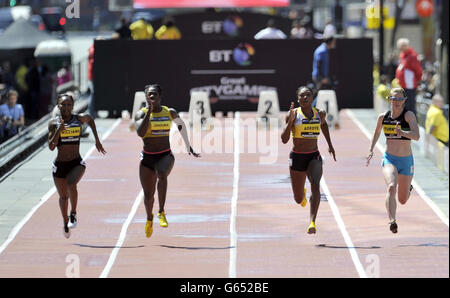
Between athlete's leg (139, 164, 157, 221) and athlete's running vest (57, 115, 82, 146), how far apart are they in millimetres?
612

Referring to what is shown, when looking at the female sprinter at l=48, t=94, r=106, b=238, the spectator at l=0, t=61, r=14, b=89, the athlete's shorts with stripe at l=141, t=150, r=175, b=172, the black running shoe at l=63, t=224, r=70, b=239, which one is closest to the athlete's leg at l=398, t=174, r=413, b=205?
the athlete's shorts with stripe at l=141, t=150, r=175, b=172

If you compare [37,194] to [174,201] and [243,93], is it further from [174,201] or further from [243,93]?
[174,201]

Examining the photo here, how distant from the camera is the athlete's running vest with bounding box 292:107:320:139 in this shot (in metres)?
10.6

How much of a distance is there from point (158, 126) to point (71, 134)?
768mm

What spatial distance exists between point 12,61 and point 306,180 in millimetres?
59477

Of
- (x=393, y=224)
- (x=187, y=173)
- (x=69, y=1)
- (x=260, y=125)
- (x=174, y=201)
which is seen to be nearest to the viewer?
(x=393, y=224)

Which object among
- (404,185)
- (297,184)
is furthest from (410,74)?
(297,184)

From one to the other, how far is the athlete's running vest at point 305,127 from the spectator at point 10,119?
12.0 feet

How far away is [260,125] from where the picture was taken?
44.5 feet

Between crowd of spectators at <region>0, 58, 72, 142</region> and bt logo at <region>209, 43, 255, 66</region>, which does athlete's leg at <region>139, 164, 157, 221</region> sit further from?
bt logo at <region>209, 43, 255, 66</region>

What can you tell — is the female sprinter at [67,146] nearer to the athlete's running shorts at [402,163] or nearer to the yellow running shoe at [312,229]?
the yellow running shoe at [312,229]

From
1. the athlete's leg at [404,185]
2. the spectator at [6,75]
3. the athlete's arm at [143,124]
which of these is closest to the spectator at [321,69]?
the athlete's leg at [404,185]

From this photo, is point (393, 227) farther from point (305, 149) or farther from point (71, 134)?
point (71, 134)

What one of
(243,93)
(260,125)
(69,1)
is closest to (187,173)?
(243,93)
